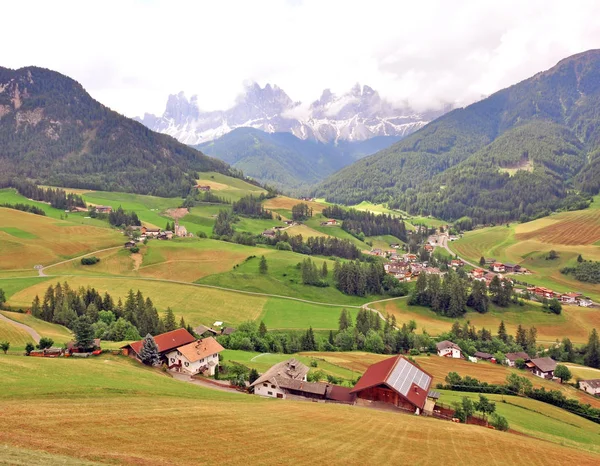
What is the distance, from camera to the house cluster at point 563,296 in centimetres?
14175

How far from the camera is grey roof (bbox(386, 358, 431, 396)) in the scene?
176ft

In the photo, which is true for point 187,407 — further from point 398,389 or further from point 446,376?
point 446,376

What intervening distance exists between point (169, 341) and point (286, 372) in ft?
70.3

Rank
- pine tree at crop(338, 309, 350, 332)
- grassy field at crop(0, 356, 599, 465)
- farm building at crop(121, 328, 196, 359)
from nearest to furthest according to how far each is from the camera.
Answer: grassy field at crop(0, 356, 599, 465) → farm building at crop(121, 328, 196, 359) → pine tree at crop(338, 309, 350, 332)

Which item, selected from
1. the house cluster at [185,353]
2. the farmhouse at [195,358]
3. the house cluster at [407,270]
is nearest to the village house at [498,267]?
the house cluster at [407,270]

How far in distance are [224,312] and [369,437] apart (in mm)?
80313

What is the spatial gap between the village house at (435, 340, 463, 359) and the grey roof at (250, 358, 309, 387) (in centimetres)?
4439

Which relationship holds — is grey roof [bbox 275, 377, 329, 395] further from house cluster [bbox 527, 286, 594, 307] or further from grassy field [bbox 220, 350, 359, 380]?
house cluster [bbox 527, 286, 594, 307]

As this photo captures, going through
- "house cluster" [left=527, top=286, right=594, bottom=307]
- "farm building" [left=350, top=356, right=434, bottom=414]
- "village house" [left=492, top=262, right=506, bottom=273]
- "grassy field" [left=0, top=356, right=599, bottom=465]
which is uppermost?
"village house" [left=492, top=262, right=506, bottom=273]

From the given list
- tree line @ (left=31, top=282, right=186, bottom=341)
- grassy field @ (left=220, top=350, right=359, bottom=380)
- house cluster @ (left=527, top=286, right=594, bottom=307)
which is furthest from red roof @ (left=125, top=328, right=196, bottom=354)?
house cluster @ (left=527, top=286, right=594, bottom=307)

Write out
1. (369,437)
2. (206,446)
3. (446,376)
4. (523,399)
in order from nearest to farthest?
(206,446)
(369,437)
(523,399)
(446,376)

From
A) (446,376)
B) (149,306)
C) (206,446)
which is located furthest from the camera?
(149,306)

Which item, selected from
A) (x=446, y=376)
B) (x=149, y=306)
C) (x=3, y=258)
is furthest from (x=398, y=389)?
(x=3, y=258)

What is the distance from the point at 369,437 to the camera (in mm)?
33781
